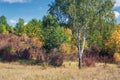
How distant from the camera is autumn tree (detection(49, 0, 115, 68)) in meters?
37.1

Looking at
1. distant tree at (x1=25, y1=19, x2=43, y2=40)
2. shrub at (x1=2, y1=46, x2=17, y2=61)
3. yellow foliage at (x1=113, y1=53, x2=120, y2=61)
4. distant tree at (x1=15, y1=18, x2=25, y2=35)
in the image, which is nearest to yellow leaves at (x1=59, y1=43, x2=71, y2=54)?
yellow foliage at (x1=113, y1=53, x2=120, y2=61)

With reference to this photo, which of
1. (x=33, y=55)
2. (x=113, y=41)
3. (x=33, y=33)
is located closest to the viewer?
(x=33, y=55)

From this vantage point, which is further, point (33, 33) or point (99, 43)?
point (33, 33)

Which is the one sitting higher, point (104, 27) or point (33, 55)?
point (104, 27)

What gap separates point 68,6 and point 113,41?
70.6ft

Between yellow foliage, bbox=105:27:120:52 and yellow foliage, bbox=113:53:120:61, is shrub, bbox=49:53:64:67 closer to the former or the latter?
yellow foliage, bbox=113:53:120:61

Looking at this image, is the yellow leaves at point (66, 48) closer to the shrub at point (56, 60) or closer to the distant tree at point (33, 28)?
the shrub at point (56, 60)

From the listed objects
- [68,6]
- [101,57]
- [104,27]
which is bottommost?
A: [101,57]

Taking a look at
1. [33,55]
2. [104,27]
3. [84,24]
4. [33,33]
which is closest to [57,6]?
[84,24]

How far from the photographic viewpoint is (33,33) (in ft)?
287

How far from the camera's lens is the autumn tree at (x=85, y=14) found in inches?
1462

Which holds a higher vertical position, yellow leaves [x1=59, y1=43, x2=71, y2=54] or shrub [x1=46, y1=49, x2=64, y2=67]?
yellow leaves [x1=59, y1=43, x2=71, y2=54]

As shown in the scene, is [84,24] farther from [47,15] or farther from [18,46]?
[18,46]

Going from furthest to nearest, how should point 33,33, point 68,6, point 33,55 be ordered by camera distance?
point 33,33 → point 33,55 → point 68,6
